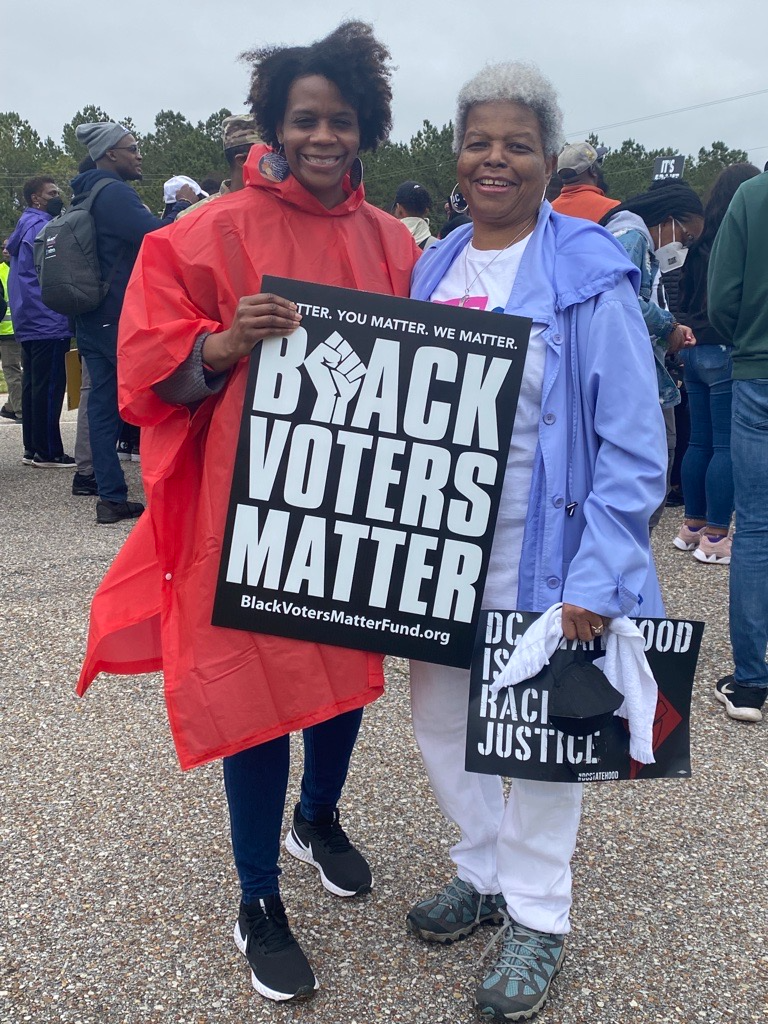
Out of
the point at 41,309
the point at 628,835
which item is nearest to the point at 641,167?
the point at 41,309

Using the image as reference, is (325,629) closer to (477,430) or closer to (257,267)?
(477,430)

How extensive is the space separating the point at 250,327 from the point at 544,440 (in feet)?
2.05

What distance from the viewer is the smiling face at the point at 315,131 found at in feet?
6.49

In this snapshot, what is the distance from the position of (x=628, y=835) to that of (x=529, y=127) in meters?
1.93

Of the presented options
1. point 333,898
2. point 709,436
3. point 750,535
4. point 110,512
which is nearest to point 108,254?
point 110,512

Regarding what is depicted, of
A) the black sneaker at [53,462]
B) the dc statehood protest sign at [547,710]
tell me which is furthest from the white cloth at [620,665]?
the black sneaker at [53,462]

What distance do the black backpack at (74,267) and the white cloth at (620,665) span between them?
445 cm

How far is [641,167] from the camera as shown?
6359 centimetres

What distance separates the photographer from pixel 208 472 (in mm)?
1994

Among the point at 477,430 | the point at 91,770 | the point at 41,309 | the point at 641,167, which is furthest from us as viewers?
the point at 641,167

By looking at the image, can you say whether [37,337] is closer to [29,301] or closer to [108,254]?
[29,301]

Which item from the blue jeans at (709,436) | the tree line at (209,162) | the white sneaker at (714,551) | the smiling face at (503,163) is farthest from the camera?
the tree line at (209,162)

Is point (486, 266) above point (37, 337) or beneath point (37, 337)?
above

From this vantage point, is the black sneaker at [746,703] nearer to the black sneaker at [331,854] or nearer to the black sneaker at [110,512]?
the black sneaker at [331,854]
